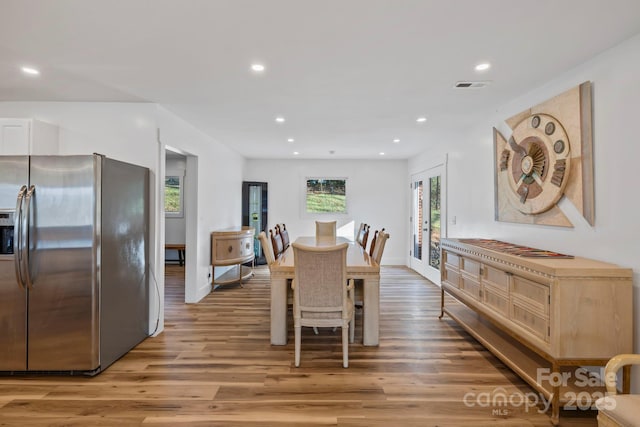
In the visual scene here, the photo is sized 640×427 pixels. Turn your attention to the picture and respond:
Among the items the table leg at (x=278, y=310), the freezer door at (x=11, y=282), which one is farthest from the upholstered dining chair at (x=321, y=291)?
the freezer door at (x=11, y=282)

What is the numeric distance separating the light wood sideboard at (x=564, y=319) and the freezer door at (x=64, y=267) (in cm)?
325

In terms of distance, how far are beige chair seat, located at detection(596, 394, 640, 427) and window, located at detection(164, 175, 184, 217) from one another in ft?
23.5

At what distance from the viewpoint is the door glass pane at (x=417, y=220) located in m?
6.41

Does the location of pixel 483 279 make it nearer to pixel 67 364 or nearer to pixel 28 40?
pixel 67 364

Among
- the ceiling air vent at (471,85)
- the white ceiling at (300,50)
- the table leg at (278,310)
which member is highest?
the ceiling air vent at (471,85)

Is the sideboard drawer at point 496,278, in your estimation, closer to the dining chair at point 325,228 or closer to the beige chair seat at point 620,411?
the beige chair seat at point 620,411

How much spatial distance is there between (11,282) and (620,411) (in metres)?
3.88

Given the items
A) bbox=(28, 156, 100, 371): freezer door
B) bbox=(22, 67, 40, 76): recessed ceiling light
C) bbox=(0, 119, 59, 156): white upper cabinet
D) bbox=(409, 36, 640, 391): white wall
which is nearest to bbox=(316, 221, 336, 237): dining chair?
bbox=(409, 36, 640, 391): white wall

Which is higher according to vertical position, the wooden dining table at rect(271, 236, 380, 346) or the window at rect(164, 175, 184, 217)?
the window at rect(164, 175, 184, 217)

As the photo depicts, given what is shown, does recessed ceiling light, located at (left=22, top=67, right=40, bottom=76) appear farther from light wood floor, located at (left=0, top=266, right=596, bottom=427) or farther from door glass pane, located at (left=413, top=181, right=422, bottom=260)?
door glass pane, located at (left=413, top=181, right=422, bottom=260)

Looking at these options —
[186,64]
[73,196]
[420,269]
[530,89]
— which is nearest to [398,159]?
[420,269]

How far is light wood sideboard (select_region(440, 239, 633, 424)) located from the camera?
1923 millimetres

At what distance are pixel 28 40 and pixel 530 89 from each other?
3.94 m

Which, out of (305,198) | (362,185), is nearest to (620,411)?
(362,185)
